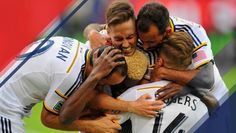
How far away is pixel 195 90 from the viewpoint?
143 centimetres

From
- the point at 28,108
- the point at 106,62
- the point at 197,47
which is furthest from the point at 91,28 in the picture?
the point at 28,108

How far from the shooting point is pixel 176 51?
1.32 meters

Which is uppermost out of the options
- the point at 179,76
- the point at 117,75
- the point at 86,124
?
the point at 117,75


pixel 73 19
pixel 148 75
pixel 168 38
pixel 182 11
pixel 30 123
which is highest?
pixel 73 19

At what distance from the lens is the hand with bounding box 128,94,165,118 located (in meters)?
1.32

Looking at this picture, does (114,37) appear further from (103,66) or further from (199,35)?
(199,35)

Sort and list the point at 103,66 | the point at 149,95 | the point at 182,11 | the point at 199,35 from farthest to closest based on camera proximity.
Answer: the point at 199,35 → the point at 149,95 → the point at 103,66 → the point at 182,11

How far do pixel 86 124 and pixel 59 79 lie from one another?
191 mm

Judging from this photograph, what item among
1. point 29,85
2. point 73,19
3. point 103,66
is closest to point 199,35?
point 103,66

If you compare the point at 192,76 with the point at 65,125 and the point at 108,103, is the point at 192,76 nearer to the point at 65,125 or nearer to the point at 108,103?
the point at 108,103

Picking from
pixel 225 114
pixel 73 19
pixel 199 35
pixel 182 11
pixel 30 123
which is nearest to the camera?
pixel 73 19

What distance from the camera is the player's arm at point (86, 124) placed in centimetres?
140

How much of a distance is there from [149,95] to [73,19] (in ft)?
2.72

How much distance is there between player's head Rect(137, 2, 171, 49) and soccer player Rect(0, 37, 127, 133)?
0.43 feet
